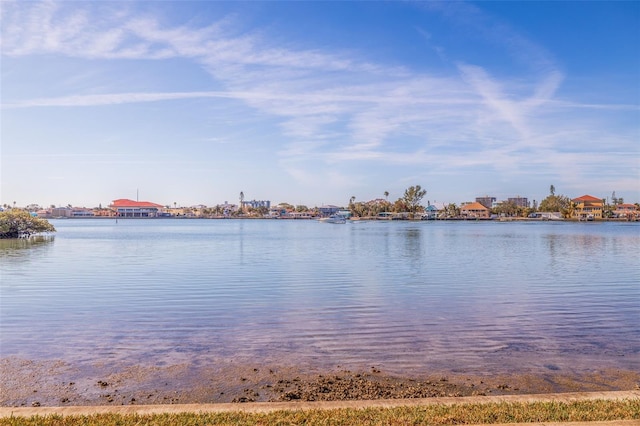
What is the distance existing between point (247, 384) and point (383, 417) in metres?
4.08

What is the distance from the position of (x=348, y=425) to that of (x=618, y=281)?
25284 millimetres

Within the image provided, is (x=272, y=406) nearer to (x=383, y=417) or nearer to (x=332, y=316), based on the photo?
(x=383, y=417)

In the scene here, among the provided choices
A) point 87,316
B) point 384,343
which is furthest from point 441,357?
point 87,316

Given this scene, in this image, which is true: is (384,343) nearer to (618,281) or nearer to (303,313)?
(303,313)

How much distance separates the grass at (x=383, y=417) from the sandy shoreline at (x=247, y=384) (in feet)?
6.04

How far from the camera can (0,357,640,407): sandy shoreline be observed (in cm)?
979

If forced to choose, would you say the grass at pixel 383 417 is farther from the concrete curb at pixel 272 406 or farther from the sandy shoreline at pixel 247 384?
the sandy shoreline at pixel 247 384

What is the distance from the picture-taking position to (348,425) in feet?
23.5

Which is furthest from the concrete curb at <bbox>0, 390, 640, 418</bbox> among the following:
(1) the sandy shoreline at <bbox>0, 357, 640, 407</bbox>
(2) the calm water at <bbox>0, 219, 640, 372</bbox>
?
(2) the calm water at <bbox>0, 219, 640, 372</bbox>

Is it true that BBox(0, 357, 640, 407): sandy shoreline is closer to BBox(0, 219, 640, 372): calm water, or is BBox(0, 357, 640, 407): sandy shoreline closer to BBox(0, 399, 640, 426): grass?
BBox(0, 219, 640, 372): calm water

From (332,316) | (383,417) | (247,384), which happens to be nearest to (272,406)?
(383,417)

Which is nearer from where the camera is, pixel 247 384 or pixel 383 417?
pixel 383 417

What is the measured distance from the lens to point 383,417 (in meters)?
7.50

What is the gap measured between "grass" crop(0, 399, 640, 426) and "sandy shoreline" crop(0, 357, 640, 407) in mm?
1842
